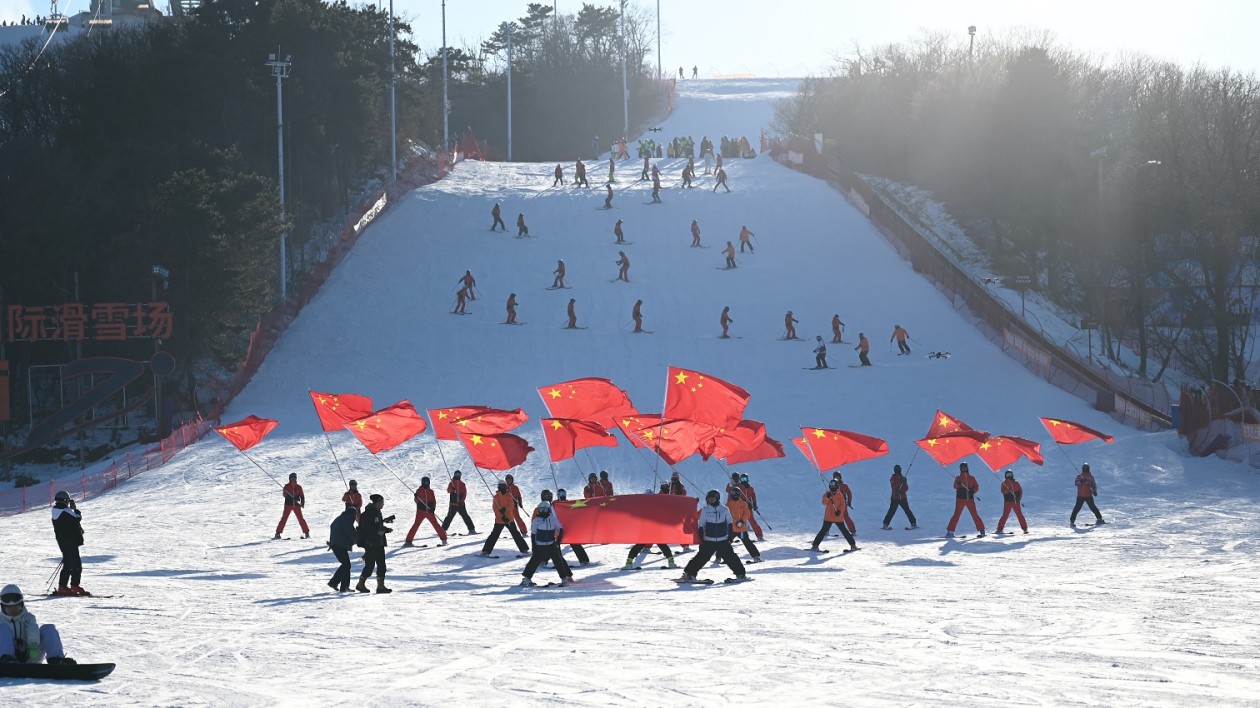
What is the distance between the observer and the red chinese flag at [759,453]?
23.4 meters

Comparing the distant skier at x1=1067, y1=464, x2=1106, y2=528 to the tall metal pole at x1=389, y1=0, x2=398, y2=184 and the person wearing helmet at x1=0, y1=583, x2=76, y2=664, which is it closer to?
the person wearing helmet at x1=0, y1=583, x2=76, y2=664

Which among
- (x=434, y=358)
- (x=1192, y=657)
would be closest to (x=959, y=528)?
(x=1192, y=657)

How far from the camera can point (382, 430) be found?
23891 mm

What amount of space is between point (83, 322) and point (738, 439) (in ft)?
65.2

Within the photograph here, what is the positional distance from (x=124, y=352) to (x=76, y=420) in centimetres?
528

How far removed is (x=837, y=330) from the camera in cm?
3916

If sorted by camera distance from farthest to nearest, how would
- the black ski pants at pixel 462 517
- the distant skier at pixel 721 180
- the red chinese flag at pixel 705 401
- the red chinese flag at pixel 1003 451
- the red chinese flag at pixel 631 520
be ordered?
1. the distant skier at pixel 721 180
2. the red chinese flag at pixel 1003 451
3. the red chinese flag at pixel 705 401
4. the black ski pants at pixel 462 517
5. the red chinese flag at pixel 631 520

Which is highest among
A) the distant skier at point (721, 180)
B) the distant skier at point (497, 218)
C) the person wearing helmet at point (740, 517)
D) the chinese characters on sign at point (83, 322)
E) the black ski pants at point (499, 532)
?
the distant skier at point (721, 180)

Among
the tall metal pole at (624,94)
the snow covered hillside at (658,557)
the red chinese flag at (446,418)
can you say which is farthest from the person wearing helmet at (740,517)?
the tall metal pole at (624,94)

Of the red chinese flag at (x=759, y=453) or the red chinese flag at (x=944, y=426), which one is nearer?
the red chinese flag at (x=759, y=453)

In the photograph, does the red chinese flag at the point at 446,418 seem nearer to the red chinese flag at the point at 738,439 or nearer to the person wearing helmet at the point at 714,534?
the red chinese flag at the point at 738,439

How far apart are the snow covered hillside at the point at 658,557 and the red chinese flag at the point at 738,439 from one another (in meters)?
1.12

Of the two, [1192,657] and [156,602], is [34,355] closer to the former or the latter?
[156,602]

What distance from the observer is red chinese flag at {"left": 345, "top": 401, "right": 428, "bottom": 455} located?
77.3ft
